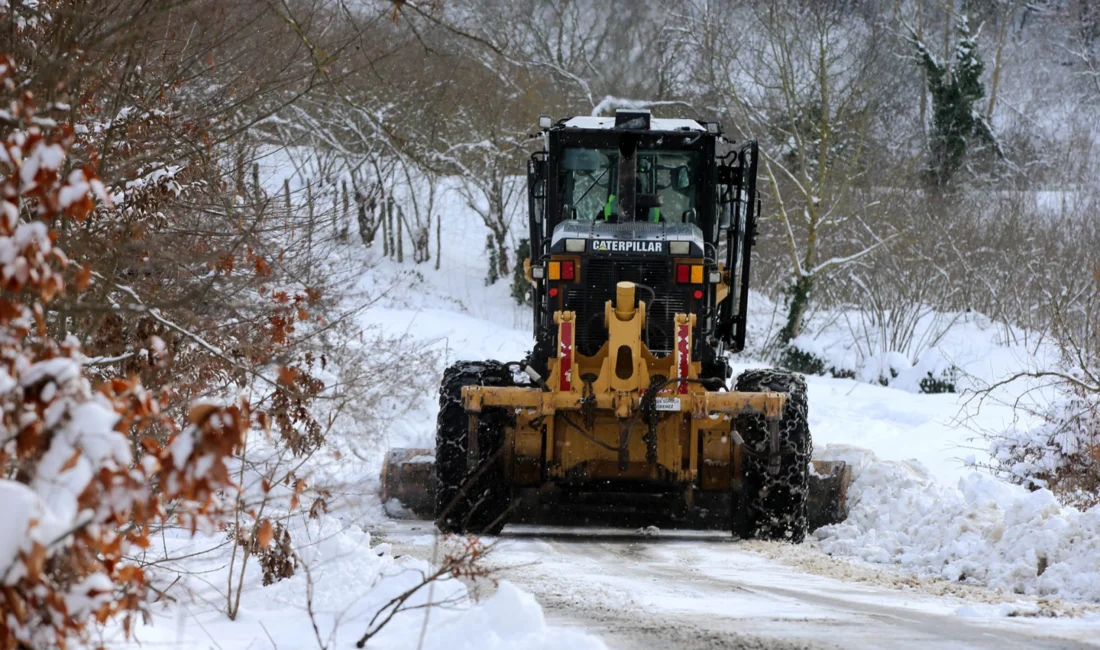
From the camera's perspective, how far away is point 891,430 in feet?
58.4

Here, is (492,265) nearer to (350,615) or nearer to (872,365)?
(872,365)

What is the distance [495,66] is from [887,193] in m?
9.56

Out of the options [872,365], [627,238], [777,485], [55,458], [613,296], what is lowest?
[872,365]

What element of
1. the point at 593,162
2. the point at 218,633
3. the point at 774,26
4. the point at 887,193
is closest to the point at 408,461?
the point at 593,162

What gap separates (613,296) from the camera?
33.6ft

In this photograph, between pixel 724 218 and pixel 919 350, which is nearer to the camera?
pixel 724 218

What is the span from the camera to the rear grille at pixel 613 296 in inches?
401

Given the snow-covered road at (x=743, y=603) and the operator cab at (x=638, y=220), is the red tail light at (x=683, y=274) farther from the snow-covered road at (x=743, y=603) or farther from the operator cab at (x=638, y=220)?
the snow-covered road at (x=743, y=603)

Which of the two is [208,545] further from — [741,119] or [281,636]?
[741,119]

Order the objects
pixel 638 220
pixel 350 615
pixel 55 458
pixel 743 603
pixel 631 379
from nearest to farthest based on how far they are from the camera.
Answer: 1. pixel 55 458
2. pixel 350 615
3. pixel 743 603
4. pixel 631 379
5. pixel 638 220

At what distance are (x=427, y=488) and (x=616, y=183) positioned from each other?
3302 mm

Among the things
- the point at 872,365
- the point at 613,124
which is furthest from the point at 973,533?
the point at 872,365

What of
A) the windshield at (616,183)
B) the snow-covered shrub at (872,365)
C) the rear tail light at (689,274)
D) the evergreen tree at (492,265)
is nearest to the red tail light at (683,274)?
the rear tail light at (689,274)

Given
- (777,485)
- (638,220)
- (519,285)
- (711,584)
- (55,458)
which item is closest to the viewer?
(55,458)
